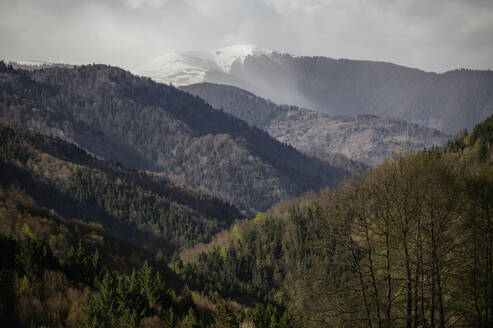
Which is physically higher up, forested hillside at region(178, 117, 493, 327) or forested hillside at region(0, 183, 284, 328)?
forested hillside at region(178, 117, 493, 327)

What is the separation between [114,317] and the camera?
2884cm

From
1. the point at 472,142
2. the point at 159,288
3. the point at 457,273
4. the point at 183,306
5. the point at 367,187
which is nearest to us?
the point at 457,273

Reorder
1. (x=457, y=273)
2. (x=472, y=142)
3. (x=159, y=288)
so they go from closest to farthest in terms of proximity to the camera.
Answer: (x=457, y=273)
(x=159, y=288)
(x=472, y=142)

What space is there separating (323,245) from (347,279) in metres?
3.31

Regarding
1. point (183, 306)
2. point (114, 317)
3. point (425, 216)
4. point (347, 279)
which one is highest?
point (425, 216)

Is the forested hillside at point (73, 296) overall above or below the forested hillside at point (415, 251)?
below

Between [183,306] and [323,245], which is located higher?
[323,245]

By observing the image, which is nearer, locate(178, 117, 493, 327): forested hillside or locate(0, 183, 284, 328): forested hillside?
locate(0, 183, 284, 328): forested hillside

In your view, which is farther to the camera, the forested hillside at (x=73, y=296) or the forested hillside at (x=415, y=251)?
the forested hillside at (x=415, y=251)

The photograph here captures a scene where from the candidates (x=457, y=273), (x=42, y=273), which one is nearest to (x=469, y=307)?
(x=457, y=273)

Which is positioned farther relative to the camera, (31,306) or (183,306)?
(183,306)

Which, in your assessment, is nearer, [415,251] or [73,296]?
[415,251]

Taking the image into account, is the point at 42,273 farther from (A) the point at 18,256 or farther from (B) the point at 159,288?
(B) the point at 159,288

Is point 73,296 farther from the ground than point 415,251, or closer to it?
closer to it
